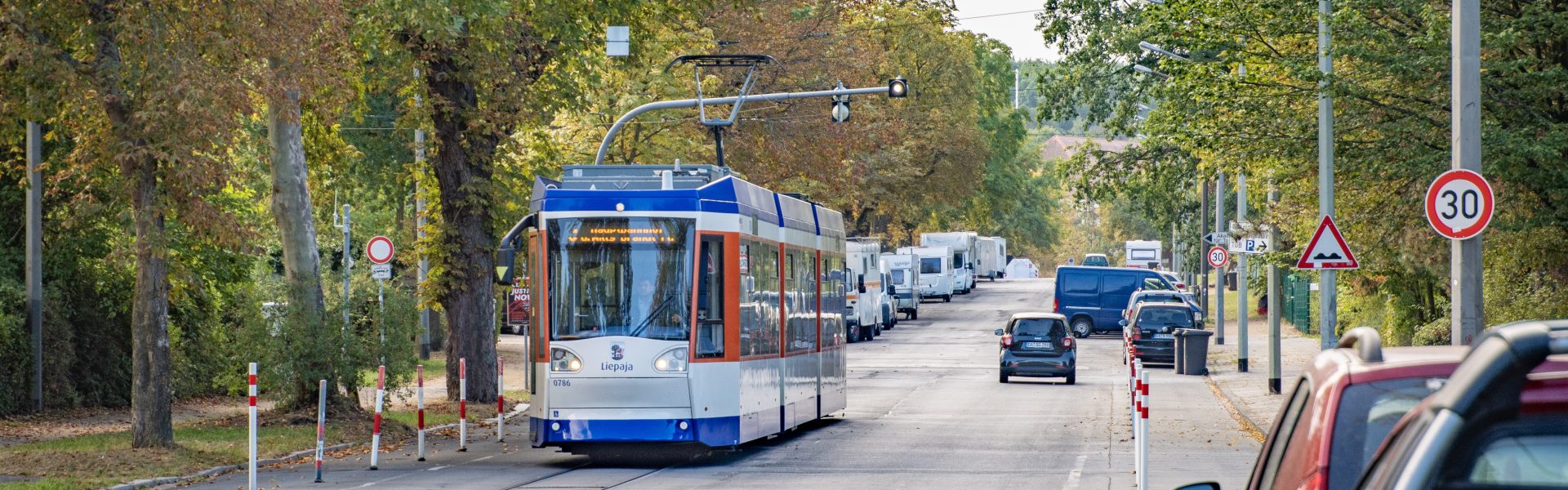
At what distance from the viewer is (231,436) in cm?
2097

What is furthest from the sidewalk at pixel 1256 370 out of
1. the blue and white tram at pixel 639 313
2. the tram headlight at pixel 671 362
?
the tram headlight at pixel 671 362

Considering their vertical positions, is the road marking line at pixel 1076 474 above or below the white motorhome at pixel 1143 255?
below

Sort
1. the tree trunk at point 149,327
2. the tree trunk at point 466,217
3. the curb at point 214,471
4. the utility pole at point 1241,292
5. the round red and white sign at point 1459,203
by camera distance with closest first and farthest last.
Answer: the round red and white sign at point 1459,203 → the curb at point 214,471 → the tree trunk at point 149,327 → the tree trunk at point 466,217 → the utility pole at point 1241,292

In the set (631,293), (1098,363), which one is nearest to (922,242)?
(1098,363)

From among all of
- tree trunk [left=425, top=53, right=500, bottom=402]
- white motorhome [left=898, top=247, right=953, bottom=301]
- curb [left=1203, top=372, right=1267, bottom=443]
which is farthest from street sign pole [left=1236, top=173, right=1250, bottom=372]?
white motorhome [left=898, top=247, right=953, bottom=301]

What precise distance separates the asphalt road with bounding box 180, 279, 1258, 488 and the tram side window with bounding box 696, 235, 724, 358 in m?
1.19

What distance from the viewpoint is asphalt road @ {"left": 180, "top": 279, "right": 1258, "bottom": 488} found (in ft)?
53.1

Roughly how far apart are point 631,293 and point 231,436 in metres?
5.98

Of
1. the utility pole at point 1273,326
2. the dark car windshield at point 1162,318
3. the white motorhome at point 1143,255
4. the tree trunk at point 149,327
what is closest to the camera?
the tree trunk at point 149,327

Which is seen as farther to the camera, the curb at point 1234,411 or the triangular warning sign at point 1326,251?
the curb at point 1234,411

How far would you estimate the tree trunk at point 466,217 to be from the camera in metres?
25.5

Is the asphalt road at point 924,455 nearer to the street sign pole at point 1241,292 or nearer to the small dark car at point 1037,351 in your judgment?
the small dark car at point 1037,351

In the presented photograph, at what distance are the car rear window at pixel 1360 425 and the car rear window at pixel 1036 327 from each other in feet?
101

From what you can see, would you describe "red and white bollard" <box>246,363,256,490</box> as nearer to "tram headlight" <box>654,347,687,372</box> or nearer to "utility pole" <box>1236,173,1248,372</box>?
"tram headlight" <box>654,347,687,372</box>
